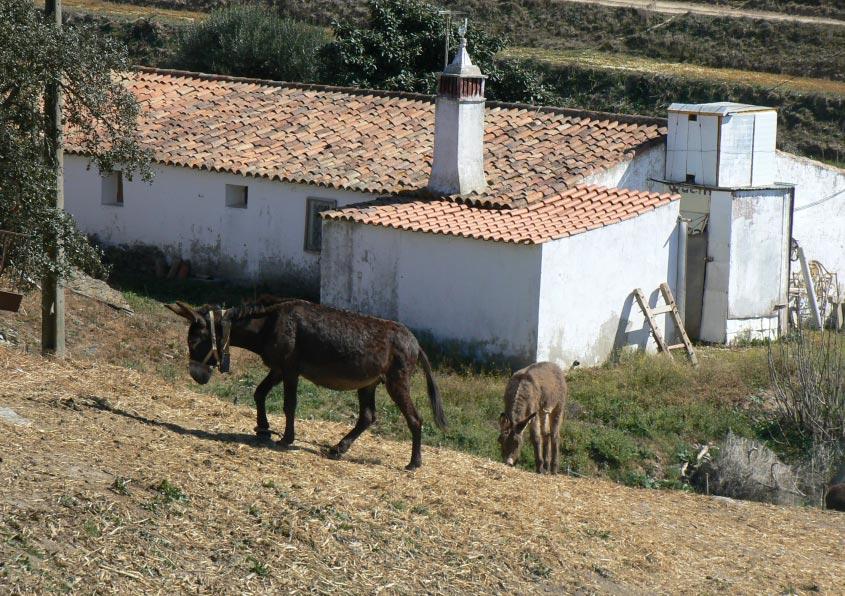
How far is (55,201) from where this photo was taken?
14.6m

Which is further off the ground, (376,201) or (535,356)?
(376,201)

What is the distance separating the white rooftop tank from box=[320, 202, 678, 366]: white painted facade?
1820 millimetres

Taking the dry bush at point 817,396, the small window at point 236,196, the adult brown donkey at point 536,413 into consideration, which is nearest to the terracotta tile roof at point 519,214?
the small window at point 236,196

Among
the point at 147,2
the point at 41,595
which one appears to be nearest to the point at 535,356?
the point at 41,595

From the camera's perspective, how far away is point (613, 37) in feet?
171

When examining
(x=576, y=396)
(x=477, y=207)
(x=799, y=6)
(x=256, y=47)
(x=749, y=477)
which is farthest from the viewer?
(x=799, y=6)

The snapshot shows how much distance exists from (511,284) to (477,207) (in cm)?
274

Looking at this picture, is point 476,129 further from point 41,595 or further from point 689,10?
point 689,10

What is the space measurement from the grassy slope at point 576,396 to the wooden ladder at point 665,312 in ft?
1.80

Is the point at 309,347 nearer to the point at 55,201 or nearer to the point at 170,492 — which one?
the point at 170,492

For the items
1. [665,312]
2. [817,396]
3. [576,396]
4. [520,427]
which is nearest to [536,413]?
[520,427]

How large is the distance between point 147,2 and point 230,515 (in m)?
52.4

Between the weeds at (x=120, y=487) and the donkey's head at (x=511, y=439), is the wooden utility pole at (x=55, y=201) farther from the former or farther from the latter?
the weeds at (x=120, y=487)

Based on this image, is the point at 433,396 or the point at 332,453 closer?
the point at 332,453
